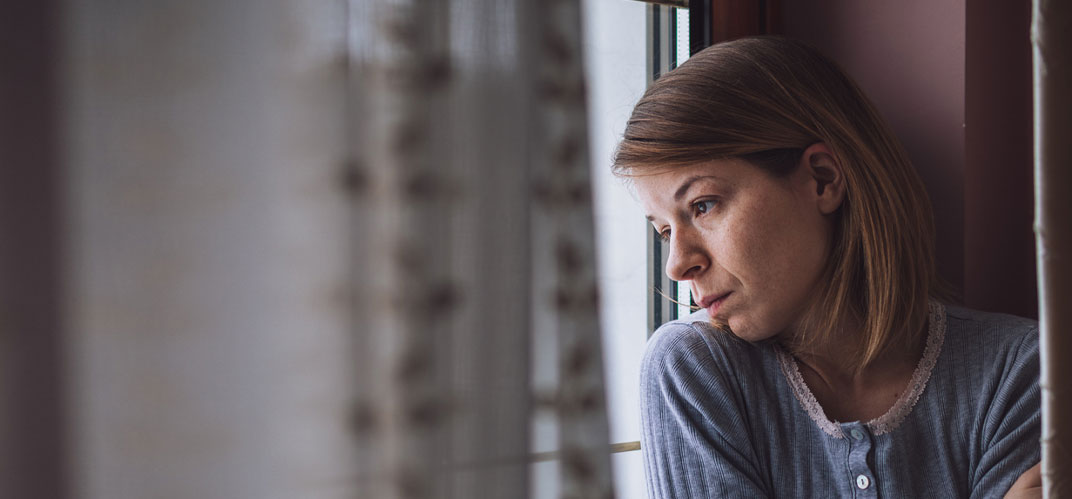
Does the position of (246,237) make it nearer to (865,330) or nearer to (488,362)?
(488,362)

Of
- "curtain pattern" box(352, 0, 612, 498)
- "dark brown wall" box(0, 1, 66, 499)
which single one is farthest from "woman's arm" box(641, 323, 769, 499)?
"dark brown wall" box(0, 1, 66, 499)

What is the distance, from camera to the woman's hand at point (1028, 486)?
85cm

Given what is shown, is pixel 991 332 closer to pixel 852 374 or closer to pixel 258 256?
pixel 852 374

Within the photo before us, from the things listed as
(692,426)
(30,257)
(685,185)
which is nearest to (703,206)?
(685,185)

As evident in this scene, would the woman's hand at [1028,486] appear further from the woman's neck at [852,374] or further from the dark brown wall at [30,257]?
the dark brown wall at [30,257]

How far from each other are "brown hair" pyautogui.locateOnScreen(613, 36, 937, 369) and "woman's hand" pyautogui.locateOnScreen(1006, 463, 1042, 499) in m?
0.21

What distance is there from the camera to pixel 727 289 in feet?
3.09

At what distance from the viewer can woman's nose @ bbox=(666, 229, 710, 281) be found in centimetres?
94

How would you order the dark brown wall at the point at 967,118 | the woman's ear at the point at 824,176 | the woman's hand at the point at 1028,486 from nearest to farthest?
the woman's hand at the point at 1028,486
the woman's ear at the point at 824,176
the dark brown wall at the point at 967,118

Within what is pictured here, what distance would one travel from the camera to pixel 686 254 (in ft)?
3.07

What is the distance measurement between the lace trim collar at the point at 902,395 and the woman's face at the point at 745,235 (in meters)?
0.08

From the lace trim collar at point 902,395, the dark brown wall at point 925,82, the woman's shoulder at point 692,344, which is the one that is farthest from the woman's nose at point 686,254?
the dark brown wall at point 925,82

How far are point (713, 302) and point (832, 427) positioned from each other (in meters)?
0.22

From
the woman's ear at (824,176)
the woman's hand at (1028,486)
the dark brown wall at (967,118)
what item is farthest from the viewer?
the dark brown wall at (967,118)
